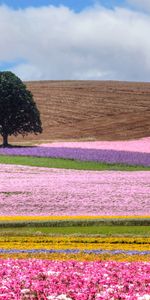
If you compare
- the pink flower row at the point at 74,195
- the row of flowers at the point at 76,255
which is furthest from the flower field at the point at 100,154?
the row of flowers at the point at 76,255

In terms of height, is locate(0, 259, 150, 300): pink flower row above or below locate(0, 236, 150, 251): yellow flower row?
above

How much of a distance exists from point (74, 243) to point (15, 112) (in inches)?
2126

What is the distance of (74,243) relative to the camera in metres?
19.5

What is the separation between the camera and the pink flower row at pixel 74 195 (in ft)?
97.6

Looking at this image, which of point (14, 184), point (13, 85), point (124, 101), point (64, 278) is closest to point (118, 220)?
point (14, 184)

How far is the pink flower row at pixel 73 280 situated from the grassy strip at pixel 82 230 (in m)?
9.14

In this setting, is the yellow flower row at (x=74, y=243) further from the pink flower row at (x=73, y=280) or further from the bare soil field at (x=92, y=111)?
the bare soil field at (x=92, y=111)

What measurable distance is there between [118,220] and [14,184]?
1105cm

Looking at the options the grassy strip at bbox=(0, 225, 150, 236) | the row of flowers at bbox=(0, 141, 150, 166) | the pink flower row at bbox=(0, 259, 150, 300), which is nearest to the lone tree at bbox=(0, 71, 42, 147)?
the row of flowers at bbox=(0, 141, 150, 166)

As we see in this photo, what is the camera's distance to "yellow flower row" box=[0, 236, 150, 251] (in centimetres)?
1848

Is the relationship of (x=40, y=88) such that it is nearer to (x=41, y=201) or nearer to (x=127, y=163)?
(x=127, y=163)

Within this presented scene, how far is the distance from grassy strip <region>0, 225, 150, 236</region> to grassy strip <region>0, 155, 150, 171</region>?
2163cm

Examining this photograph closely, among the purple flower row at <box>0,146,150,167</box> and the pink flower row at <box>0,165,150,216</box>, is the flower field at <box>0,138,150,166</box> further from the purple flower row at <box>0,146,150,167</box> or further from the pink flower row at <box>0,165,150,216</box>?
the pink flower row at <box>0,165,150,216</box>

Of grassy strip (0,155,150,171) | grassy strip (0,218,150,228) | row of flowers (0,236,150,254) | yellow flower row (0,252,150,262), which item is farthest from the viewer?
grassy strip (0,155,150,171)
